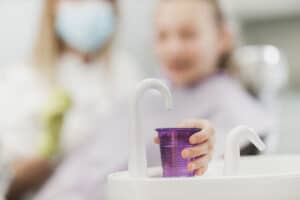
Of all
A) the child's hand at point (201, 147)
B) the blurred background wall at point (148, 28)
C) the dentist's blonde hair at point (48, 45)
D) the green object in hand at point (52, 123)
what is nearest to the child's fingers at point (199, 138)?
the child's hand at point (201, 147)

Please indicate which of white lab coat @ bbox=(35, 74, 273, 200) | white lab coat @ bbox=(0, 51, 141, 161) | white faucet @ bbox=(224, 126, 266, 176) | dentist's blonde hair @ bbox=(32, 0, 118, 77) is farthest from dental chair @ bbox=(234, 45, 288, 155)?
white faucet @ bbox=(224, 126, 266, 176)

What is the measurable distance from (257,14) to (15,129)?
2.55ft

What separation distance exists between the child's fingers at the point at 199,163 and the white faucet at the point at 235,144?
2cm

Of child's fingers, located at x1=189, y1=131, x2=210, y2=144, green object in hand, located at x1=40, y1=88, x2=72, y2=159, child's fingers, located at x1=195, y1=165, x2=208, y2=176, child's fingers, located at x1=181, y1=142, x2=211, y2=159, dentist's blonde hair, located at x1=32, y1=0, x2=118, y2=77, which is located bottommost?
green object in hand, located at x1=40, y1=88, x2=72, y2=159

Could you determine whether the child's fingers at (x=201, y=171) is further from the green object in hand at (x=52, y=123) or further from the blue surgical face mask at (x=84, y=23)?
the blue surgical face mask at (x=84, y=23)

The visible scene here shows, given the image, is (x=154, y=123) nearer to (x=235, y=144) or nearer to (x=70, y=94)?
(x=70, y=94)

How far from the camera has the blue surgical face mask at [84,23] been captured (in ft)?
5.50

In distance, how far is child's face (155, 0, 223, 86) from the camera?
1289 millimetres

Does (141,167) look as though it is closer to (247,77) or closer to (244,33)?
(247,77)

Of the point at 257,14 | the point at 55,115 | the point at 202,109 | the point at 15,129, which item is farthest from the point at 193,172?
the point at 257,14

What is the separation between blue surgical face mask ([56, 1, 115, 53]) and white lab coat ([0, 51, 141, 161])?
0.15 ft

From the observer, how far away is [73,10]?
66.1 inches

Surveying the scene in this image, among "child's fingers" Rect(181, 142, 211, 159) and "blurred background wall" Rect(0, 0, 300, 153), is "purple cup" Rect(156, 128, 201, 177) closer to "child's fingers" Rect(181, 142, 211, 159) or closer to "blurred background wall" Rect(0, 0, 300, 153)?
"child's fingers" Rect(181, 142, 211, 159)

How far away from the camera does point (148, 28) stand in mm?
1859
